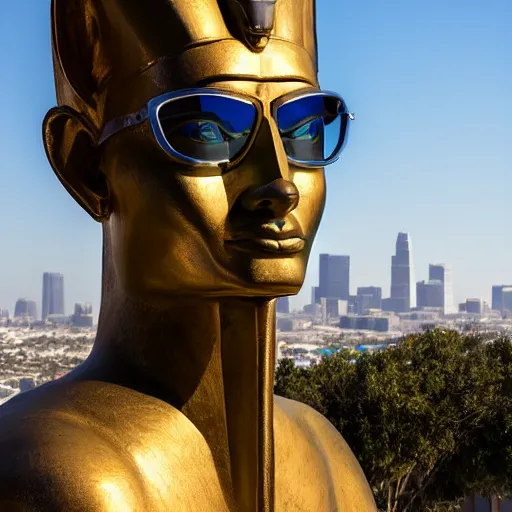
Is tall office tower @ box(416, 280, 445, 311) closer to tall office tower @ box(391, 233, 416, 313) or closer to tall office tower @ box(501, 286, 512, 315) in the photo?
tall office tower @ box(391, 233, 416, 313)

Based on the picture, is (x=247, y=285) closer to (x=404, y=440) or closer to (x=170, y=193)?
(x=170, y=193)

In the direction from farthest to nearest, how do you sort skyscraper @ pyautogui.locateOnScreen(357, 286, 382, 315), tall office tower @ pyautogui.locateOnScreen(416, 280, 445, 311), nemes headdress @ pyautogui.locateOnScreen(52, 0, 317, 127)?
tall office tower @ pyautogui.locateOnScreen(416, 280, 445, 311)
skyscraper @ pyautogui.locateOnScreen(357, 286, 382, 315)
nemes headdress @ pyautogui.locateOnScreen(52, 0, 317, 127)

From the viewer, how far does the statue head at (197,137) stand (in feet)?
11.1

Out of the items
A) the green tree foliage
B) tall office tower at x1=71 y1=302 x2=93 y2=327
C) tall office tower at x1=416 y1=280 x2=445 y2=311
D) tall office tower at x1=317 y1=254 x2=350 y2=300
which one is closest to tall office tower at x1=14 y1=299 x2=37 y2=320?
tall office tower at x1=71 y1=302 x2=93 y2=327

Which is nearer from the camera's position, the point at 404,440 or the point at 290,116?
the point at 290,116

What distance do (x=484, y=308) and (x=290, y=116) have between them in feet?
467

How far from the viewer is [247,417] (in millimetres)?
3705

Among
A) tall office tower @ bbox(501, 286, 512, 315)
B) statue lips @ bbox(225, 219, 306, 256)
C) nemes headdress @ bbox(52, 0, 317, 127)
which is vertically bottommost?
tall office tower @ bbox(501, 286, 512, 315)

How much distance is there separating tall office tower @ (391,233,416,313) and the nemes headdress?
137151 mm

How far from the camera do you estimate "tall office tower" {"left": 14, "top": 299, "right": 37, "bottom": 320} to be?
6116cm

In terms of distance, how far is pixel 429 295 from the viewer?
152 m

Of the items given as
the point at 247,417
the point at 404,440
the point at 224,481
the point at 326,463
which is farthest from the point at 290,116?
the point at 404,440

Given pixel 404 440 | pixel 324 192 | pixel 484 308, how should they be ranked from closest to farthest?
1. pixel 324 192
2. pixel 404 440
3. pixel 484 308

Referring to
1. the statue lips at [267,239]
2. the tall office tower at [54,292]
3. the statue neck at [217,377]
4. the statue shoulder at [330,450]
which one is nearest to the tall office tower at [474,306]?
the tall office tower at [54,292]
